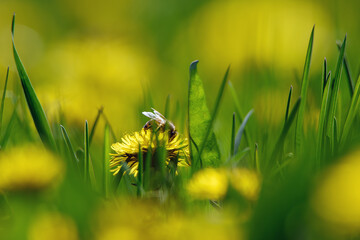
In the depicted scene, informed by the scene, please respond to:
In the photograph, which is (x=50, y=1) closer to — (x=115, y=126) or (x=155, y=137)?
(x=115, y=126)

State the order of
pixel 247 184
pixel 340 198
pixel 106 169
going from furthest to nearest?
pixel 106 169 → pixel 247 184 → pixel 340 198

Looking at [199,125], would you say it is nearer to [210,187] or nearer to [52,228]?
[210,187]

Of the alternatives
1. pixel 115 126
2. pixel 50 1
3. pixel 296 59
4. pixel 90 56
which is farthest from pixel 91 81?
pixel 50 1

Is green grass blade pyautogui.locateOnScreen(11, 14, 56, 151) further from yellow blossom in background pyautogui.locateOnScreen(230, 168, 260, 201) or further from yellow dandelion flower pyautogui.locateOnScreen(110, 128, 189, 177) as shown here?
yellow blossom in background pyautogui.locateOnScreen(230, 168, 260, 201)

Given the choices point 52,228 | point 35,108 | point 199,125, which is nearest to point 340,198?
point 52,228

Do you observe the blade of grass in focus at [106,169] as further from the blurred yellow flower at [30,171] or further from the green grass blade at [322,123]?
the green grass blade at [322,123]

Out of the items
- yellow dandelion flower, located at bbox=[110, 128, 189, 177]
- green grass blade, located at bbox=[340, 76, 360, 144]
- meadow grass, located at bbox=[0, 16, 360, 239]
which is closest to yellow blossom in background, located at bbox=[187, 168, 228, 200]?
meadow grass, located at bbox=[0, 16, 360, 239]
